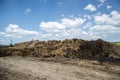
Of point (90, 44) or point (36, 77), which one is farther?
point (90, 44)

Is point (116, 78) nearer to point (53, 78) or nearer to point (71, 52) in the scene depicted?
point (53, 78)

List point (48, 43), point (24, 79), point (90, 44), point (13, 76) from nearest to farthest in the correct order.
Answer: point (24, 79), point (13, 76), point (90, 44), point (48, 43)

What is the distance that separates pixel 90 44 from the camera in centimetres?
2992

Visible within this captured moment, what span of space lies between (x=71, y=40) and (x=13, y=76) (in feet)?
68.0

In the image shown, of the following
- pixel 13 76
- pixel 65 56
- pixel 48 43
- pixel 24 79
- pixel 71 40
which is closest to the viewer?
pixel 24 79

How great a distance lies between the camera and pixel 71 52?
27656mm

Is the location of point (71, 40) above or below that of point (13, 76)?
above

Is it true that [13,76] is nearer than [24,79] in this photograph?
No

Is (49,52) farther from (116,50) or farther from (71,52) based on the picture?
(116,50)

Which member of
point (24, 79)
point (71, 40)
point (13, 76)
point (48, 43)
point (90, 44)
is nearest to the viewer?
point (24, 79)

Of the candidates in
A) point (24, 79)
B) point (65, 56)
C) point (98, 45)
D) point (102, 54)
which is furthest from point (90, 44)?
point (24, 79)

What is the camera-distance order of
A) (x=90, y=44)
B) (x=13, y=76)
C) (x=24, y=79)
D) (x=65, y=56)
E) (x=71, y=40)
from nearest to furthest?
1. (x=24, y=79)
2. (x=13, y=76)
3. (x=65, y=56)
4. (x=90, y=44)
5. (x=71, y=40)

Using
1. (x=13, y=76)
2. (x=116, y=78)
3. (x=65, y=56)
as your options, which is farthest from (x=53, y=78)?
(x=65, y=56)

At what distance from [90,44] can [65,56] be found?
5.46 m
